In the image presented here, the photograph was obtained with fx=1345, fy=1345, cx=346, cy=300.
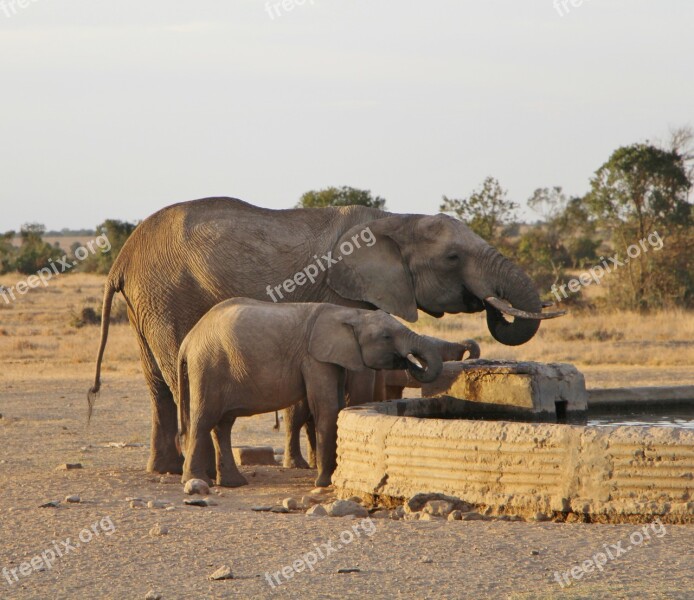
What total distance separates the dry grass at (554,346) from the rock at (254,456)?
7994 mm

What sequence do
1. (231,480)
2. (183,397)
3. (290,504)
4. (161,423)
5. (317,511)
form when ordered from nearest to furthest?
(317,511)
(290,504)
(231,480)
(183,397)
(161,423)

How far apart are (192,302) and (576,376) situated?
311cm

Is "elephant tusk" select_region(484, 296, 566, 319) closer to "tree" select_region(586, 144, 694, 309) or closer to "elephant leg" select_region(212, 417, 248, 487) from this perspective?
"elephant leg" select_region(212, 417, 248, 487)

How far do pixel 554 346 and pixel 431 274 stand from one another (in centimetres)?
1383

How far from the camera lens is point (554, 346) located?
79.1ft

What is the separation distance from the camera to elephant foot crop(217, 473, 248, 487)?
988 centimetres

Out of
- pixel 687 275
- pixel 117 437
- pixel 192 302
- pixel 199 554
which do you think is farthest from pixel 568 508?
pixel 687 275

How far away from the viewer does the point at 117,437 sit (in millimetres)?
14070

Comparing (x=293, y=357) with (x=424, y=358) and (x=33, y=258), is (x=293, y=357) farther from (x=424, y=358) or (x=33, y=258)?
(x=33, y=258)

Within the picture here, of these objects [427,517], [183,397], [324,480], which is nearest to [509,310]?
[324,480]

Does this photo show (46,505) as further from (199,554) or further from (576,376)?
(576,376)

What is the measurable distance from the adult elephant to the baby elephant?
0.86 m

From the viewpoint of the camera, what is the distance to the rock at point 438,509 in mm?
8086

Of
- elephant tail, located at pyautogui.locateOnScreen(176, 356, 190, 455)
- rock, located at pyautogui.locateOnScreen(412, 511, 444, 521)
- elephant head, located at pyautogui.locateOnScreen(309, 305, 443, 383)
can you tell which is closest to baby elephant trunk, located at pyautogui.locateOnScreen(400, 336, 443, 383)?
elephant head, located at pyautogui.locateOnScreen(309, 305, 443, 383)
